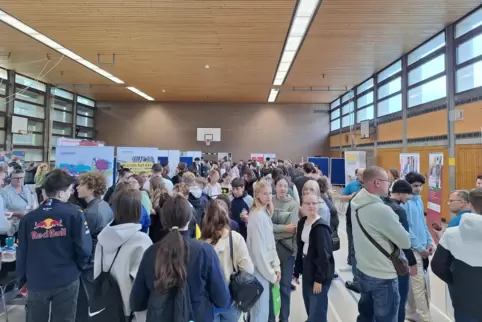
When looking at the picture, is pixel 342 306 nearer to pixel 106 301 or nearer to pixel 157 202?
pixel 157 202

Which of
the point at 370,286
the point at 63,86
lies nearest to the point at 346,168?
the point at 370,286

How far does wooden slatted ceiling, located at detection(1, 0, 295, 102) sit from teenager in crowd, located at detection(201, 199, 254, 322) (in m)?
5.53

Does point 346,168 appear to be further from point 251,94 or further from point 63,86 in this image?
point 63,86

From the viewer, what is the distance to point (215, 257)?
61.4 inches

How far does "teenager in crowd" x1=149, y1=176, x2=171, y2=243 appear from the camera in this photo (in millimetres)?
3072

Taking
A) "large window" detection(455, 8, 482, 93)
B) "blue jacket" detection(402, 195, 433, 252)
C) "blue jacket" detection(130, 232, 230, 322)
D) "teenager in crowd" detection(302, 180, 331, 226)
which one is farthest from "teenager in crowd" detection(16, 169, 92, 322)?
"large window" detection(455, 8, 482, 93)

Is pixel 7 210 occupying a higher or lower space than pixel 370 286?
higher

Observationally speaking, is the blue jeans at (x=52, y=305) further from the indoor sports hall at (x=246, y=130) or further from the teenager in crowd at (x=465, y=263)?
the teenager in crowd at (x=465, y=263)

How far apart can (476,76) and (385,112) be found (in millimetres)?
5028

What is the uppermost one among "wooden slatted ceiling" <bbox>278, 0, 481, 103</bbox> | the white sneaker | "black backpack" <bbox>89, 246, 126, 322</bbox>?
"wooden slatted ceiling" <bbox>278, 0, 481, 103</bbox>

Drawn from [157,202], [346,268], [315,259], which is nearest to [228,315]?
[315,259]

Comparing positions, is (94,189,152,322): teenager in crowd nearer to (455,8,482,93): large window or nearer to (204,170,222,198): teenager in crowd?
(204,170,222,198): teenager in crowd

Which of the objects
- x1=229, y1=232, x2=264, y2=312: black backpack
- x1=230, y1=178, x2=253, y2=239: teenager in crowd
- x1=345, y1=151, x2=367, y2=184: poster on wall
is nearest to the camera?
x1=229, y1=232, x2=264, y2=312: black backpack

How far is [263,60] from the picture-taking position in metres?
10.0
